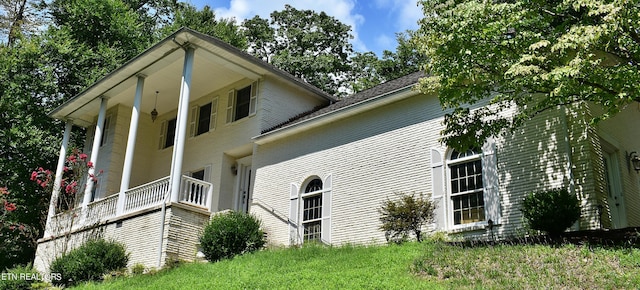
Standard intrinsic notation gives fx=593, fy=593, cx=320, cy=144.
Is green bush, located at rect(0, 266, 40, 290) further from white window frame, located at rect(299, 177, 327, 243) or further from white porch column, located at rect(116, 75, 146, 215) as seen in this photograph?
white window frame, located at rect(299, 177, 327, 243)

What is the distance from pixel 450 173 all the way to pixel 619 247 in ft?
15.0

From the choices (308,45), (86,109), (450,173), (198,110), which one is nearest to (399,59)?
(308,45)

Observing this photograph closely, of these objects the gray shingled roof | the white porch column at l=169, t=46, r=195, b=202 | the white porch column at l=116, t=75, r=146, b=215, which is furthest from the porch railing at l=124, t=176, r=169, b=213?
the gray shingled roof

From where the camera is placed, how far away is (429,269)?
9586 mm

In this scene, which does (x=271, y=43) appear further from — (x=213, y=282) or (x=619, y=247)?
(x=619, y=247)

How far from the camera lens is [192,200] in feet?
55.9

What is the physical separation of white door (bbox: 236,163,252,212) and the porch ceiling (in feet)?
Result: 9.78

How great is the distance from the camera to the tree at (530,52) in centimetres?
900

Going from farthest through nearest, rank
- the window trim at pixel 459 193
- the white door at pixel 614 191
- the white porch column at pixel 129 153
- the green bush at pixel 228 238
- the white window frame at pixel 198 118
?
the white window frame at pixel 198 118
the white porch column at pixel 129 153
the green bush at pixel 228 238
the window trim at pixel 459 193
the white door at pixel 614 191

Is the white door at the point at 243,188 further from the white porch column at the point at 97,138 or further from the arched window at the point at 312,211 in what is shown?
the white porch column at the point at 97,138

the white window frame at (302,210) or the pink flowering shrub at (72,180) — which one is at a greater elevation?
the pink flowering shrub at (72,180)

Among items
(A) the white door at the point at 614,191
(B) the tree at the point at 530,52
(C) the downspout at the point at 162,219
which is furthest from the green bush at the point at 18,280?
(A) the white door at the point at 614,191

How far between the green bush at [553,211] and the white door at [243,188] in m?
9.89

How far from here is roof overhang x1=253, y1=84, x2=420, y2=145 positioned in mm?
14469
